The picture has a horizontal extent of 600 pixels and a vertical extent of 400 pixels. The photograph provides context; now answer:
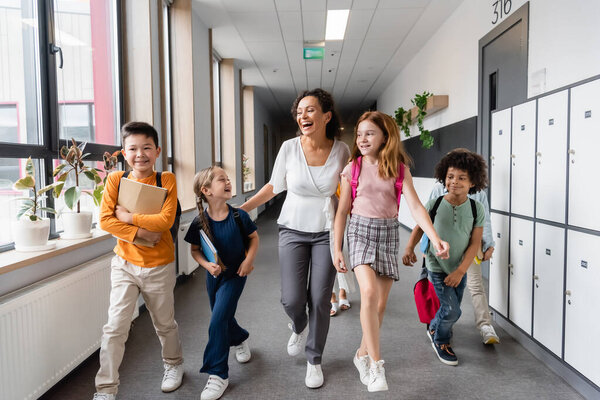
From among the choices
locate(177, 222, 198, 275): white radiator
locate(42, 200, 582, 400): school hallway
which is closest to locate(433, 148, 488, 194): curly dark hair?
locate(42, 200, 582, 400): school hallway

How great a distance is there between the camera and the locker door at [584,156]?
1779 mm

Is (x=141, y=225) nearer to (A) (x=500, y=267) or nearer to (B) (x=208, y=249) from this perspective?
(B) (x=208, y=249)

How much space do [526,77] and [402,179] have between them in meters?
2.27

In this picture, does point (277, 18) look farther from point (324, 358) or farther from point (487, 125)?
point (324, 358)

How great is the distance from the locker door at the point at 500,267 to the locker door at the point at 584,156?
0.72m

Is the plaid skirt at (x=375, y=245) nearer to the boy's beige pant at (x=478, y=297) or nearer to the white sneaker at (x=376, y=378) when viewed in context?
the white sneaker at (x=376, y=378)

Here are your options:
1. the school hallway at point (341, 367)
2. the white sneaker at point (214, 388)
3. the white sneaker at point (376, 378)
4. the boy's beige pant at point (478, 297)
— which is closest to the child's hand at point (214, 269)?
the white sneaker at point (214, 388)

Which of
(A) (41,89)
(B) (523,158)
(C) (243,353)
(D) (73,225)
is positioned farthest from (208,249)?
(B) (523,158)

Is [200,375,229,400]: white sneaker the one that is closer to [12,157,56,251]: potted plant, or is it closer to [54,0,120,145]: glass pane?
[12,157,56,251]: potted plant

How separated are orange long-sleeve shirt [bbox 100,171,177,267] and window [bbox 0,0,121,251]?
0.63 meters

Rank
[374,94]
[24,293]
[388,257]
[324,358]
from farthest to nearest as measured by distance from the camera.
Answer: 1. [374,94]
2. [324,358]
3. [388,257]
4. [24,293]

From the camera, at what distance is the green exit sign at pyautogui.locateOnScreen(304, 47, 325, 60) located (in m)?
6.29

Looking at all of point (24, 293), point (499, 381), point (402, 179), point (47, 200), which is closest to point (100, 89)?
Result: point (47, 200)

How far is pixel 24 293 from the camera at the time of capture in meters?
1.78
